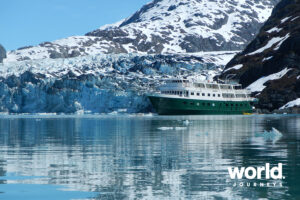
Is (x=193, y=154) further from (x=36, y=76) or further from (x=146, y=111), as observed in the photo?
(x=36, y=76)

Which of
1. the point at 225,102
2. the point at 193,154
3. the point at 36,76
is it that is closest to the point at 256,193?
the point at 193,154

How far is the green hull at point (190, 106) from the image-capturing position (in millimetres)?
96062

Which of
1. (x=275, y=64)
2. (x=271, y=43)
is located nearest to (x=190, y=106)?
(x=275, y=64)

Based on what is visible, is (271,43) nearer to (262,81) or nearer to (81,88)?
(262,81)

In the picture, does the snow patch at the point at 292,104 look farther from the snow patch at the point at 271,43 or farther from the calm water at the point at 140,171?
the calm water at the point at 140,171

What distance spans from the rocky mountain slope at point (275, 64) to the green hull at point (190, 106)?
9718mm

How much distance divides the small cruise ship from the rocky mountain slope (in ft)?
17.6

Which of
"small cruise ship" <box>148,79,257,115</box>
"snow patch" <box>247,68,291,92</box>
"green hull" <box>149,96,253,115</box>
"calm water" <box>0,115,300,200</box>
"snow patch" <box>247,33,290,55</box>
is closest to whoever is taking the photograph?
"calm water" <box>0,115,300,200</box>

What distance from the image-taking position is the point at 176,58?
180m

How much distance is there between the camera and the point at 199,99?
9969cm

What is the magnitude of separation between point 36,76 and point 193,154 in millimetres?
129240

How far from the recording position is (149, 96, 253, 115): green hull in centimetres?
9606

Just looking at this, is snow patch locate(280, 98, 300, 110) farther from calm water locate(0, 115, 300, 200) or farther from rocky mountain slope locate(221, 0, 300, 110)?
calm water locate(0, 115, 300, 200)

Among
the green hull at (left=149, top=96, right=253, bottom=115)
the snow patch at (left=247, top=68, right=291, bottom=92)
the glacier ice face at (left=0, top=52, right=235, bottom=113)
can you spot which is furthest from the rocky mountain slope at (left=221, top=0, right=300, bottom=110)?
the glacier ice face at (left=0, top=52, right=235, bottom=113)
